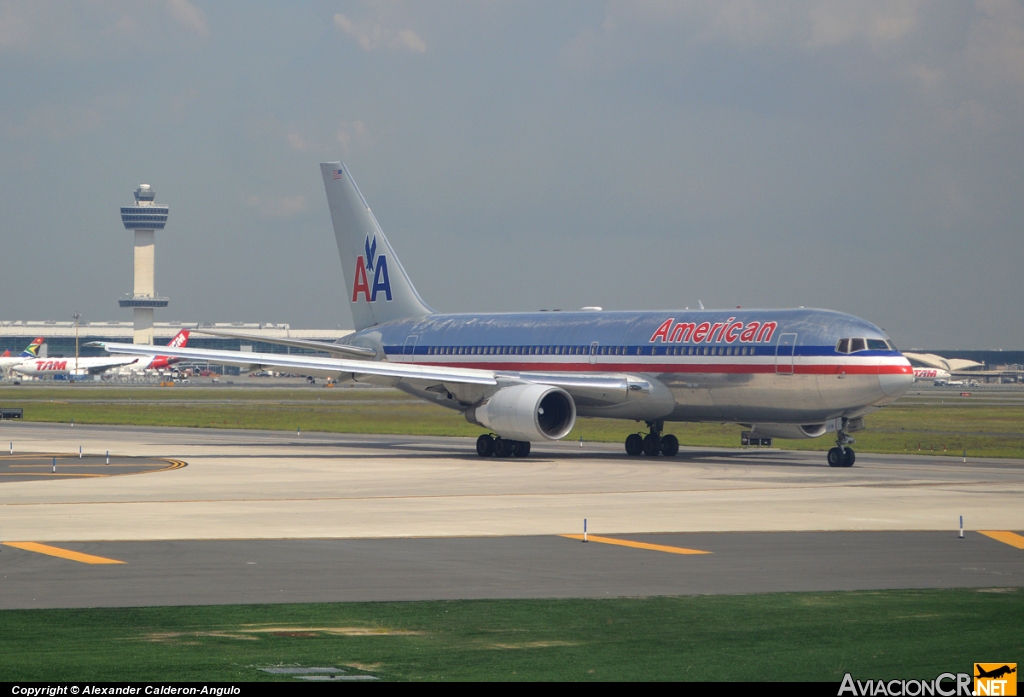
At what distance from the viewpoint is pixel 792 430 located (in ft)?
142

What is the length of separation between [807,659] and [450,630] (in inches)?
147

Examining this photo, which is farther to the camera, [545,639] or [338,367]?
[338,367]

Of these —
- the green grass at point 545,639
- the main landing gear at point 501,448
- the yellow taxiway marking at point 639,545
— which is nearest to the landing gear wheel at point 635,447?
the main landing gear at point 501,448

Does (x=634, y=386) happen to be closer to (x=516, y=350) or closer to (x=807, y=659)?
(x=516, y=350)

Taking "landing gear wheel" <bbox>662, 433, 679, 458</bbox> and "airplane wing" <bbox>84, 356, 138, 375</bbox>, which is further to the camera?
"airplane wing" <bbox>84, 356, 138, 375</bbox>

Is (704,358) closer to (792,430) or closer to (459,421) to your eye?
(792,430)

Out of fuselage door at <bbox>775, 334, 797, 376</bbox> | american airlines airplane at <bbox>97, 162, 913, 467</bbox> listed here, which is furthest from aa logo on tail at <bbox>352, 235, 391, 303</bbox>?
fuselage door at <bbox>775, 334, 797, 376</bbox>

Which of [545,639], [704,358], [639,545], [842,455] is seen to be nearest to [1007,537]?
[639,545]

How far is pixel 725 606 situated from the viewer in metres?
15.4

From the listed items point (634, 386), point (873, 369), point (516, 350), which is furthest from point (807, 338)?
point (516, 350)

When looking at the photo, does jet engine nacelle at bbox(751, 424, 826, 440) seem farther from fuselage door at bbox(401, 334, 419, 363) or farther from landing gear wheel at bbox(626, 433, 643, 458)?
fuselage door at bbox(401, 334, 419, 363)

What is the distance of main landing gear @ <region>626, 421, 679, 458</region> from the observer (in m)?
45.8

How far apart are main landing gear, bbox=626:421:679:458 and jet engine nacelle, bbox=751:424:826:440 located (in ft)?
9.57

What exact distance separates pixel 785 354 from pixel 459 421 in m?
29.3
